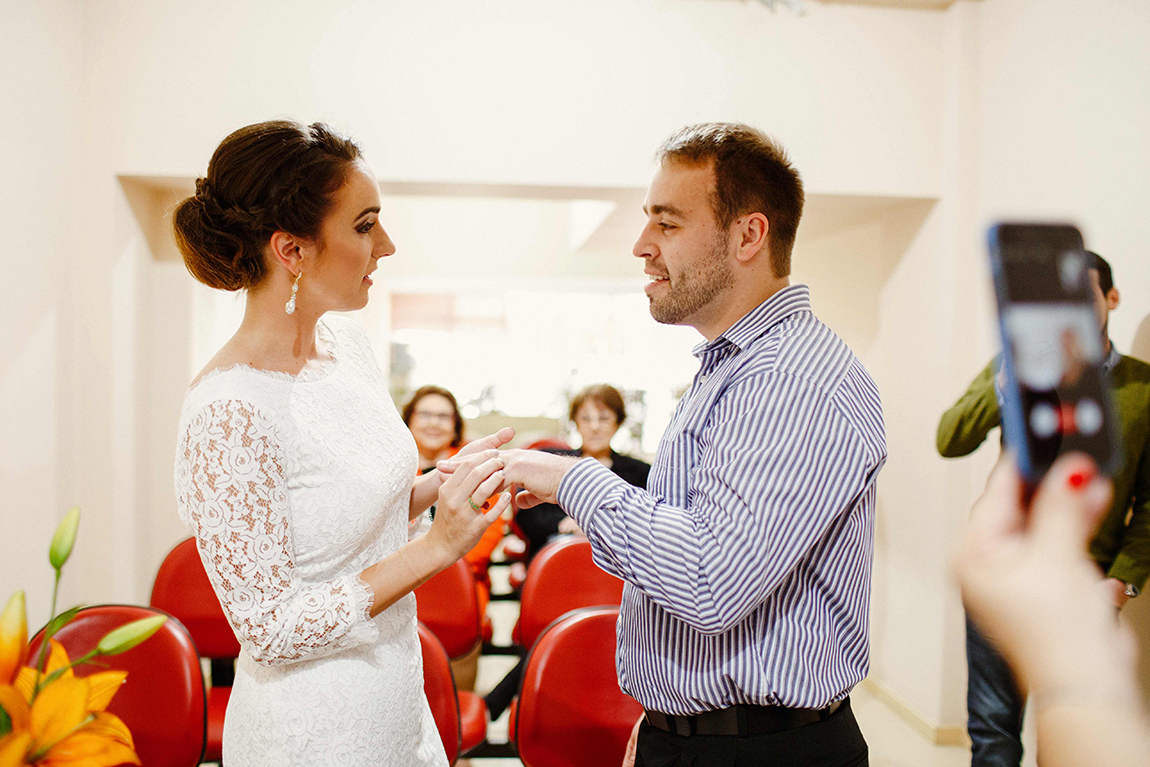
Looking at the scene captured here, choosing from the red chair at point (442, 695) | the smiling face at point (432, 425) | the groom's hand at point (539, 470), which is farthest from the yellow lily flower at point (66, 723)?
the smiling face at point (432, 425)

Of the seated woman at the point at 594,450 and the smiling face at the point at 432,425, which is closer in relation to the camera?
the seated woman at the point at 594,450

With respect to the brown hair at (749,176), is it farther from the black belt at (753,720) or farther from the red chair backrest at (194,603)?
the red chair backrest at (194,603)

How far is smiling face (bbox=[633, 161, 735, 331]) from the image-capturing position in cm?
139

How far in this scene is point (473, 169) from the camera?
3.28 meters

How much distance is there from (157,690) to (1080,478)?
2.22 meters

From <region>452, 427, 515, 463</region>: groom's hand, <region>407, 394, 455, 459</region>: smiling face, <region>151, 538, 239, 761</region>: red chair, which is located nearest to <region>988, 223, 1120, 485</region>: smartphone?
<region>452, 427, 515, 463</region>: groom's hand

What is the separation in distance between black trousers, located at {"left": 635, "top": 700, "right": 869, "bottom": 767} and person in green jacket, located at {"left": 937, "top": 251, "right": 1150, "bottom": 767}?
4.01ft

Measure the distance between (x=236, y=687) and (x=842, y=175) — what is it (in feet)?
10.5

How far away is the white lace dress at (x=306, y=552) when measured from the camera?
3.68 ft

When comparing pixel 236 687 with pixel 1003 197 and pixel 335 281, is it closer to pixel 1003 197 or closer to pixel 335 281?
pixel 335 281

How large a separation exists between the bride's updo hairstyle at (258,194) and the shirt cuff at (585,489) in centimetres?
62

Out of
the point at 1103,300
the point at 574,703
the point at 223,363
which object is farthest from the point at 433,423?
the point at 1103,300

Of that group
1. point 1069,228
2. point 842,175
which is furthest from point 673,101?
point 1069,228

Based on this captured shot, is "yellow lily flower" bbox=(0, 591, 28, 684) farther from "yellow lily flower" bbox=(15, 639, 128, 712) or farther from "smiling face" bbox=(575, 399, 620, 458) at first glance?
"smiling face" bbox=(575, 399, 620, 458)
